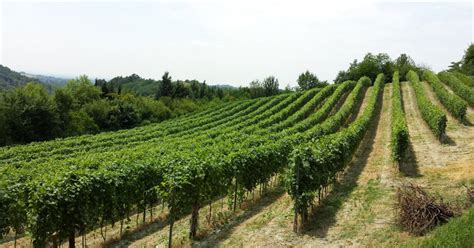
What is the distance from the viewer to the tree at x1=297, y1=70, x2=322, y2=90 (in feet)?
324

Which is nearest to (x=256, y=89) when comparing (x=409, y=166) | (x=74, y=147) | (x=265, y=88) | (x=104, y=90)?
(x=265, y=88)

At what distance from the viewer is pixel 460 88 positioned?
4419cm

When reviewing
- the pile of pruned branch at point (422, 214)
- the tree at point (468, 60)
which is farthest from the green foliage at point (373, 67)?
the pile of pruned branch at point (422, 214)

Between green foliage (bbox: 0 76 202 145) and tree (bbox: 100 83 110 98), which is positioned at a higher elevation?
tree (bbox: 100 83 110 98)

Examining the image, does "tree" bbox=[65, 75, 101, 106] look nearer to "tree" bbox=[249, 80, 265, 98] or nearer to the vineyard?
"tree" bbox=[249, 80, 265, 98]

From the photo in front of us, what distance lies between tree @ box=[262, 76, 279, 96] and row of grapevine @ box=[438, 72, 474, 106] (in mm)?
41688

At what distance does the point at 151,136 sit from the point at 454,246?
38324 mm

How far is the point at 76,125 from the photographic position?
5519cm

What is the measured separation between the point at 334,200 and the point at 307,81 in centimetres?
8574

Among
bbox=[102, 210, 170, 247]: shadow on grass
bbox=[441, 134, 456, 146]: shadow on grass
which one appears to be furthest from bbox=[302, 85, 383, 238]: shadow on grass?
bbox=[102, 210, 170, 247]: shadow on grass

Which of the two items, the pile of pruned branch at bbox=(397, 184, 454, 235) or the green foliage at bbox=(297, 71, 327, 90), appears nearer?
the pile of pruned branch at bbox=(397, 184, 454, 235)

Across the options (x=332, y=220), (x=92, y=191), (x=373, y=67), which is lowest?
(x=332, y=220)

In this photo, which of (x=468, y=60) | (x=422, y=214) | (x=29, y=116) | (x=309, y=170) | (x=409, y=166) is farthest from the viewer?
(x=468, y=60)

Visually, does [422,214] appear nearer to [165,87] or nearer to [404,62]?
[165,87]
